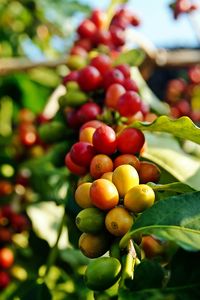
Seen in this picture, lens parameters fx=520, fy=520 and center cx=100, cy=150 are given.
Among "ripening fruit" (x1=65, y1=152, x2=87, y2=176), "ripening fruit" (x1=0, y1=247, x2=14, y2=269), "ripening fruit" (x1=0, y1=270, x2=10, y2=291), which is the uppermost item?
"ripening fruit" (x1=65, y1=152, x2=87, y2=176)

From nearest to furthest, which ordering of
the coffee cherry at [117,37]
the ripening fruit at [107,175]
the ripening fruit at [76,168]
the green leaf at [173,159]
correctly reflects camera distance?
the ripening fruit at [107,175]
the ripening fruit at [76,168]
the green leaf at [173,159]
the coffee cherry at [117,37]

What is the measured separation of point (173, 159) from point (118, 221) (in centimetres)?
45

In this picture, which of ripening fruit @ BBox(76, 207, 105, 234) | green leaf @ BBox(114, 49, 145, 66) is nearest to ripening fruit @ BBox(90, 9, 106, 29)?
green leaf @ BBox(114, 49, 145, 66)

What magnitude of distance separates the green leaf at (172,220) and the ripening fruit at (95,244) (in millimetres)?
59

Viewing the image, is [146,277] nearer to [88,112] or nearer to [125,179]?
[125,179]

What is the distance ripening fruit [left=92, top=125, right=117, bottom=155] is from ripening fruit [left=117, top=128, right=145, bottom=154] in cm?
2

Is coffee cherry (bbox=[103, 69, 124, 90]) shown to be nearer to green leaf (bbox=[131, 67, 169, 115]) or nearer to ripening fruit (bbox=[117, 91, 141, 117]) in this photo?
ripening fruit (bbox=[117, 91, 141, 117])

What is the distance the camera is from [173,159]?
47.8 inches

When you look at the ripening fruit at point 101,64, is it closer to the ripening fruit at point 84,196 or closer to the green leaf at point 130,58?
the green leaf at point 130,58

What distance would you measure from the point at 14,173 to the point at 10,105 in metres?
0.55

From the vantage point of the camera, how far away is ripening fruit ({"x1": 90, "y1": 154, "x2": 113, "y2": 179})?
937mm

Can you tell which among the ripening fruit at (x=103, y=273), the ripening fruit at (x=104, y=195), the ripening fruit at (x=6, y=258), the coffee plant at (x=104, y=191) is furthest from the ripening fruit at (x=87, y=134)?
the ripening fruit at (x=6, y=258)

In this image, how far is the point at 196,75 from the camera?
8.82 feet

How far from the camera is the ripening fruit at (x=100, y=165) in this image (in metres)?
0.94
